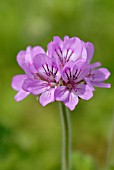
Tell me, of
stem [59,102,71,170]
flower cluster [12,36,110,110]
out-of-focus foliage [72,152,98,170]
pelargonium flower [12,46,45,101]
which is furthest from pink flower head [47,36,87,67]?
out-of-focus foliage [72,152,98,170]

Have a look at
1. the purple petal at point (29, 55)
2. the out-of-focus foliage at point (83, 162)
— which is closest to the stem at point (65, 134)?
the purple petal at point (29, 55)

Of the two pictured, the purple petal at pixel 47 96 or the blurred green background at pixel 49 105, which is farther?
the blurred green background at pixel 49 105

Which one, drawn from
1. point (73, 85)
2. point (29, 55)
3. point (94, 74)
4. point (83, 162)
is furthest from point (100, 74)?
point (83, 162)

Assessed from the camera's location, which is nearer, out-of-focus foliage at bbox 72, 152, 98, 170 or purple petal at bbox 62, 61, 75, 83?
purple petal at bbox 62, 61, 75, 83

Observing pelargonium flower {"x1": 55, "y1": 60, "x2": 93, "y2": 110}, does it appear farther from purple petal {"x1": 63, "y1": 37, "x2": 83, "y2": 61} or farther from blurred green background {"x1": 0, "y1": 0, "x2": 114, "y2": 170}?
blurred green background {"x1": 0, "y1": 0, "x2": 114, "y2": 170}

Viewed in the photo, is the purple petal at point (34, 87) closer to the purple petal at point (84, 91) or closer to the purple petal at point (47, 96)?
the purple petal at point (47, 96)

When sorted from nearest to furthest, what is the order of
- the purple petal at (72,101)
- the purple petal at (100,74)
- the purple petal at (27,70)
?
the purple petal at (72,101) < the purple petal at (27,70) < the purple petal at (100,74)

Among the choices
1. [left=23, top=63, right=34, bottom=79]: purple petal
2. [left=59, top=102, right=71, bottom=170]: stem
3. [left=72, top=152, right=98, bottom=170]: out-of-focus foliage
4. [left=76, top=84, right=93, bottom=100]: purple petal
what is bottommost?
[left=72, top=152, right=98, bottom=170]: out-of-focus foliage
